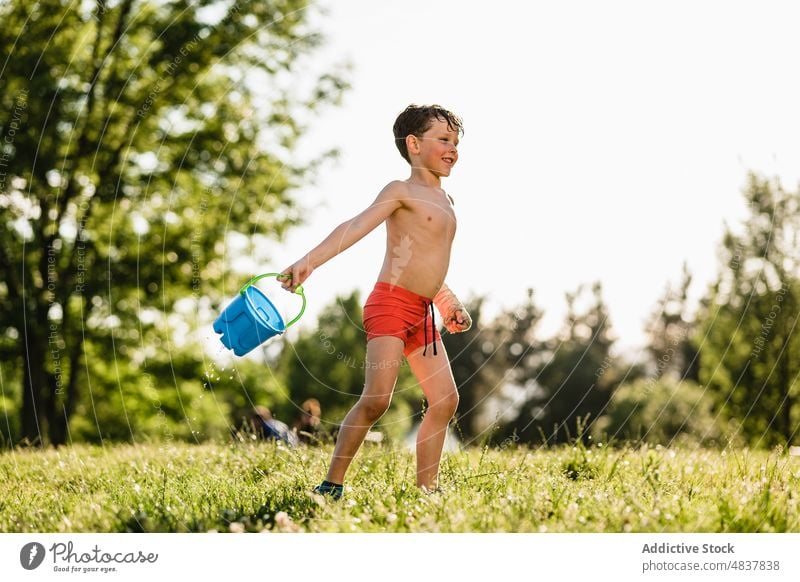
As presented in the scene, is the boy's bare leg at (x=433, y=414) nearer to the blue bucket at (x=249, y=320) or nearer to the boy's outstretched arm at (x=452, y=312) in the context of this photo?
the boy's outstretched arm at (x=452, y=312)

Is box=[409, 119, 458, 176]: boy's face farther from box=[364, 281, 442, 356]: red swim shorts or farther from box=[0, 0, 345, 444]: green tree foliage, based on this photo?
box=[0, 0, 345, 444]: green tree foliage

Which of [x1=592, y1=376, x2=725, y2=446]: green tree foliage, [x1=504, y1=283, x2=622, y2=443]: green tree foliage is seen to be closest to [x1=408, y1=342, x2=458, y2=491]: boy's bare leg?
[x1=592, y1=376, x2=725, y2=446]: green tree foliage

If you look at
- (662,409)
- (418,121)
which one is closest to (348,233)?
(418,121)

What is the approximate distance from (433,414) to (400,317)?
60 centimetres

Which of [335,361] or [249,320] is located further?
[335,361]

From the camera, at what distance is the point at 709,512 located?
13.0 ft

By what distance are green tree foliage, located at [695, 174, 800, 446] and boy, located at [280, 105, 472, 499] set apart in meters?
14.7

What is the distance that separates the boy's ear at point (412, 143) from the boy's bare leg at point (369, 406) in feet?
3.94

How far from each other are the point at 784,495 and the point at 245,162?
47.8 feet

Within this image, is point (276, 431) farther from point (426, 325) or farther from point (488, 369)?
point (488, 369)

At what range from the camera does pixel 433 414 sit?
4.81 metres

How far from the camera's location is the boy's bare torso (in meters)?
4.80
